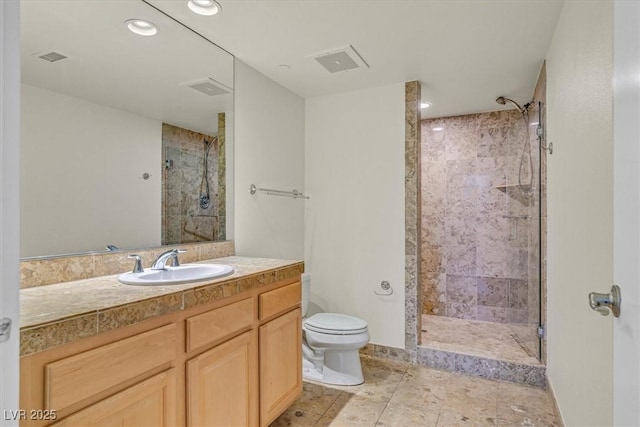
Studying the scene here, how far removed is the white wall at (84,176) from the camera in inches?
57.2

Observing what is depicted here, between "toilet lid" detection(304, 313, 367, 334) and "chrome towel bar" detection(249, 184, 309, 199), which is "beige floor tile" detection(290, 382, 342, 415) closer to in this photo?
"toilet lid" detection(304, 313, 367, 334)

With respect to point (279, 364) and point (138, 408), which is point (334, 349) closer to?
point (279, 364)

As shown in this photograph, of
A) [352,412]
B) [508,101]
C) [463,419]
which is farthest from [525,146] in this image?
[352,412]

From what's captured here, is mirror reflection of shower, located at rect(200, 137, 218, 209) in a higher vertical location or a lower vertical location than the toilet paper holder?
higher

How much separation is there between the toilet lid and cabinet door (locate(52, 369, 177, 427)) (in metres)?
1.33

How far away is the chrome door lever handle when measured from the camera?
0.81m

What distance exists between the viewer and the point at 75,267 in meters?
1.58

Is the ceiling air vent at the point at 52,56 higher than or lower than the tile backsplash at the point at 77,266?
higher

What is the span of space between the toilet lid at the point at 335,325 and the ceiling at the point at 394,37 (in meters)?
1.84

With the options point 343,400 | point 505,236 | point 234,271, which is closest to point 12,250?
point 234,271

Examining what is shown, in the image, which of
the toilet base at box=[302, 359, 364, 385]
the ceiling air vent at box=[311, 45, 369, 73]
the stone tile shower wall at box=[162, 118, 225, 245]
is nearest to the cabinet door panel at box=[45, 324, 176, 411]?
the stone tile shower wall at box=[162, 118, 225, 245]

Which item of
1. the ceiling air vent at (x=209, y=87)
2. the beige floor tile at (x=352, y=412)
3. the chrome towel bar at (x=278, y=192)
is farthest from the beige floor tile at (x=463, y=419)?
the ceiling air vent at (x=209, y=87)

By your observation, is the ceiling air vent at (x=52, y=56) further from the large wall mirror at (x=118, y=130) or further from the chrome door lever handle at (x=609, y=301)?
the chrome door lever handle at (x=609, y=301)

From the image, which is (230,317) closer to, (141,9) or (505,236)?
(141,9)
